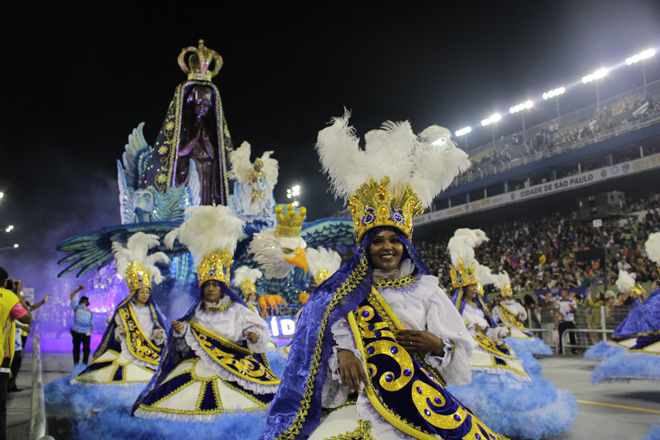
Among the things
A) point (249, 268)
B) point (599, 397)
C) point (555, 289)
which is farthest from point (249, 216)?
point (555, 289)

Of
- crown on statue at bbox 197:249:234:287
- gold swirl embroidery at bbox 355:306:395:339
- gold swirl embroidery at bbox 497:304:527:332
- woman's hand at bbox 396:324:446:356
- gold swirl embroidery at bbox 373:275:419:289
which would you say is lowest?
gold swirl embroidery at bbox 497:304:527:332

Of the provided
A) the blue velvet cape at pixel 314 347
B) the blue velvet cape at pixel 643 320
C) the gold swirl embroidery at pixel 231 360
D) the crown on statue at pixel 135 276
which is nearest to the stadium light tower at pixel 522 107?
the blue velvet cape at pixel 643 320

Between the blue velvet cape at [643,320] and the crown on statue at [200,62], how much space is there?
39.2 ft

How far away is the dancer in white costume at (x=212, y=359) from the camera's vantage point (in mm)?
4480

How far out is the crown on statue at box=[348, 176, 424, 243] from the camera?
253 cm

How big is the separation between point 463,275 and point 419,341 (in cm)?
450

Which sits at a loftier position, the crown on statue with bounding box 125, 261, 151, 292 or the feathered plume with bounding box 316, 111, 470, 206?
the feathered plume with bounding box 316, 111, 470, 206

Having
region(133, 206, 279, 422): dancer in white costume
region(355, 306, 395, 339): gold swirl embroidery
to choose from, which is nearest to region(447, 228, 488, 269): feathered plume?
region(133, 206, 279, 422): dancer in white costume

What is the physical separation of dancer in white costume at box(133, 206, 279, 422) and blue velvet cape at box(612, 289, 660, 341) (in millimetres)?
5308

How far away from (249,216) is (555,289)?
1175 centimetres

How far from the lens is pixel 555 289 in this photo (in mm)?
17250

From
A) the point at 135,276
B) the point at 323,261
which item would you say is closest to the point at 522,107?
the point at 323,261

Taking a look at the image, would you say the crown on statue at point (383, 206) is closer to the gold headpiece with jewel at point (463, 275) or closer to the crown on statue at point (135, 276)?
the gold headpiece with jewel at point (463, 275)

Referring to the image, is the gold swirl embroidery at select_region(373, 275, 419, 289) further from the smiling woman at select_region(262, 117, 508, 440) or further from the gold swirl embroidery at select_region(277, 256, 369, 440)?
the gold swirl embroidery at select_region(277, 256, 369, 440)
